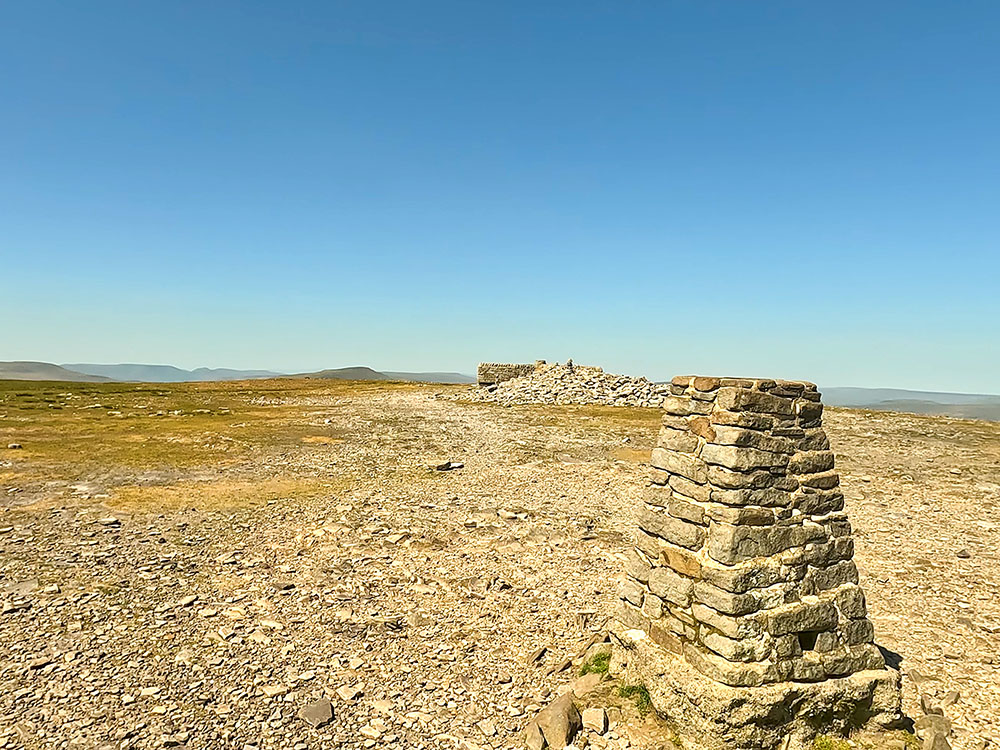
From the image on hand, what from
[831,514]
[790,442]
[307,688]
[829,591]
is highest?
[790,442]

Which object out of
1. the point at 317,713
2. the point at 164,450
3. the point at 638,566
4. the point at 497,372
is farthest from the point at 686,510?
the point at 497,372

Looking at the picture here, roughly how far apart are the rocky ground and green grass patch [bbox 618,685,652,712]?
99 mm

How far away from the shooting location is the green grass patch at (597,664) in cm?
714

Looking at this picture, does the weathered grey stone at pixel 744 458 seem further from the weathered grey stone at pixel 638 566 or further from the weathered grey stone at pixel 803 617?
the weathered grey stone at pixel 638 566

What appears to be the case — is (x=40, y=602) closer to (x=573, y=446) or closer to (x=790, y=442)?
(x=790, y=442)

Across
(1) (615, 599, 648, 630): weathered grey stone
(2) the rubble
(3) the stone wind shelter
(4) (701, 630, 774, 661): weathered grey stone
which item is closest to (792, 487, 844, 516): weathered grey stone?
(3) the stone wind shelter

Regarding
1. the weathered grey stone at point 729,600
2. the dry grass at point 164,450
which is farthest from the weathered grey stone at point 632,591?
the dry grass at point 164,450

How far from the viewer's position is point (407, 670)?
7668 millimetres

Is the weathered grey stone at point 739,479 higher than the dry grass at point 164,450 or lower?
higher

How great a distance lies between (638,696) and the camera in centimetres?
644

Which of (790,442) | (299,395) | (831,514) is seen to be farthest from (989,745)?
(299,395)

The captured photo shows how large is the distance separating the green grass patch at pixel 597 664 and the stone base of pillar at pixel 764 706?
32.8 inches

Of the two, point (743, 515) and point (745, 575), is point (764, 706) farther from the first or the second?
point (743, 515)

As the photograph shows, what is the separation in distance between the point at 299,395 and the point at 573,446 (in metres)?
37.5
